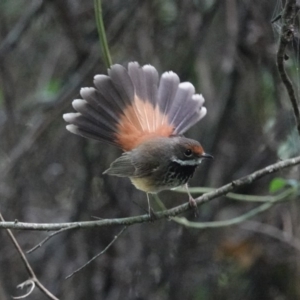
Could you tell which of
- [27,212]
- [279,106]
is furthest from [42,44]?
[279,106]

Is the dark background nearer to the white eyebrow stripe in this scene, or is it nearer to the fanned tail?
the fanned tail

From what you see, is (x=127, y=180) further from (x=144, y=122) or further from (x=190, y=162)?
(x=190, y=162)

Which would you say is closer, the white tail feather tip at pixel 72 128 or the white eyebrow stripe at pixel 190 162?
the white eyebrow stripe at pixel 190 162

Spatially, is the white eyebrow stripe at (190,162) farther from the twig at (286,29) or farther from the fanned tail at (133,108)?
the twig at (286,29)

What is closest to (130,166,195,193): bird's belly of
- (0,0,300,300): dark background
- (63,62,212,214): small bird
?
(63,62,212,214): small bird

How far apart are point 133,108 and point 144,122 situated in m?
0.15

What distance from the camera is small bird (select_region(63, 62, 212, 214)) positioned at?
3828 millimetres

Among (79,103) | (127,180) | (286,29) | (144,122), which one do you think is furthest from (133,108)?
(286,29)

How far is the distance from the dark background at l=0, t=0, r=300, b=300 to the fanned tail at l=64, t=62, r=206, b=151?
2.84 ft

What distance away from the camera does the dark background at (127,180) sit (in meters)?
5.02

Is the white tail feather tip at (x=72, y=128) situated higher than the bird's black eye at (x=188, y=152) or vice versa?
the white tail feather tip at (x=72, y=128)

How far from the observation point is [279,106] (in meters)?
5.01

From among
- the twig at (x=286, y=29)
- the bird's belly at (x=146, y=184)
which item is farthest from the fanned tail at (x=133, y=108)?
the twig at (x=286, y=29)

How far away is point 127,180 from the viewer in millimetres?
5363
